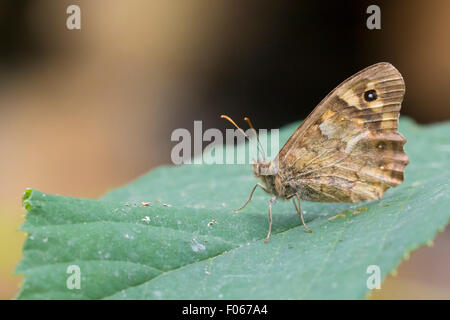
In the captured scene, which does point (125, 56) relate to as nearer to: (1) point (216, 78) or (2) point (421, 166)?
(1) point (216, 78)

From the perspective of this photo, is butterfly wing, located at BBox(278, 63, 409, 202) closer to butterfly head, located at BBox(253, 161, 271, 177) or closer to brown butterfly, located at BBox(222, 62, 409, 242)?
brown butterfly, located at BBox(222, 62, 409, 242)

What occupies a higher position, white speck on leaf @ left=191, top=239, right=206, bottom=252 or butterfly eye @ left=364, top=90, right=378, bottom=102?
butterfly eye @ left=364, top=90, right=378, bottom=102

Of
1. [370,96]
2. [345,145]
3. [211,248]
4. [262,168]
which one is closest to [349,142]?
[345,145]

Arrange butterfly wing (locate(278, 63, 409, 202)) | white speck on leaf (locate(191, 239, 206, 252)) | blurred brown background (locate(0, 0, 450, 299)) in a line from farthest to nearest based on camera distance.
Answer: blurred brown background (locate(0, 0, 450, 299)), butterfly wing (locate(278, 63, 409, 202)), white speck on leaf (locate(191, 239, 206, 252))

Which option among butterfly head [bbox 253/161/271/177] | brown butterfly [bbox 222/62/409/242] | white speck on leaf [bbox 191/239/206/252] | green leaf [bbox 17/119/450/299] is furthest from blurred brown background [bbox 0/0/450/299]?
white speck on leaf [bbox 191/239/206/252]

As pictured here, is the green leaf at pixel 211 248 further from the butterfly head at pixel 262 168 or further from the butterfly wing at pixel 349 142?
the butterfly head at pixel 262 168

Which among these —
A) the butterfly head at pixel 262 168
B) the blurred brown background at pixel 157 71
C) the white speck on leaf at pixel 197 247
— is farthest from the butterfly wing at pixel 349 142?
the blurred brown background at pixel 157 71
